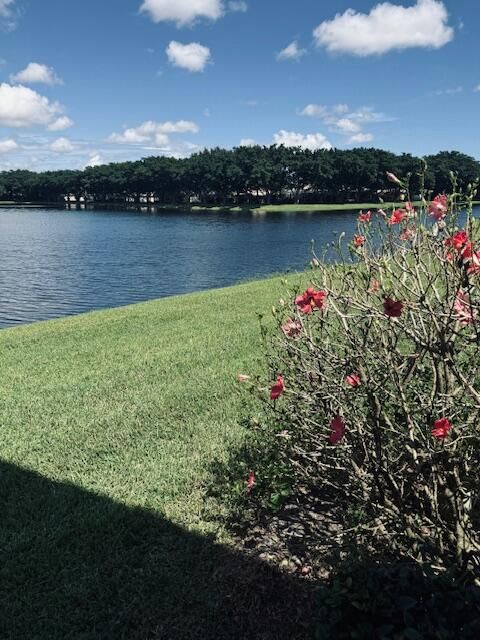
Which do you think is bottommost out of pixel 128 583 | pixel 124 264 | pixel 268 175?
pixel 124 264

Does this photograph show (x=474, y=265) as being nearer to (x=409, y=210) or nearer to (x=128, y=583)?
(x=409, y=210)

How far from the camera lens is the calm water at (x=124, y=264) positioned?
21.5 meters

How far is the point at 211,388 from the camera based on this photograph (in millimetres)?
5980

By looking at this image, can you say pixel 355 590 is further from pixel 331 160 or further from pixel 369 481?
pixel 331 160

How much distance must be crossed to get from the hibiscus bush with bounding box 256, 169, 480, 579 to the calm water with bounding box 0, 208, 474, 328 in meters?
11.3

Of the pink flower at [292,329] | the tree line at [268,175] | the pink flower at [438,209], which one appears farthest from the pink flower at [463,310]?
the tree line at [268,175]

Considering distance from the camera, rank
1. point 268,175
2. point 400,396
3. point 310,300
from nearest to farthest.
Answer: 1. point 310,300
2. point 400,396
3. point 268,175

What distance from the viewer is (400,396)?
2.69 m

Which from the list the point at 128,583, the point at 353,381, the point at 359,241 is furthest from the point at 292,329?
the point at 128,583

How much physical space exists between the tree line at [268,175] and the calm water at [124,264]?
4665 centimetres

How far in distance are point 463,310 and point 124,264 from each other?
3023cm

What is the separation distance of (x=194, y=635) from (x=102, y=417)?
3.04 metres

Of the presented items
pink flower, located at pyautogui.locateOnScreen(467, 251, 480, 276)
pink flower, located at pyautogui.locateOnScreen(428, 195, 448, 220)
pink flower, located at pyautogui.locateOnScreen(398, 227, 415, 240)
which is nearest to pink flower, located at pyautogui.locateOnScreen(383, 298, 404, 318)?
pink flower, located at pyautogui.locateOnScreen(467, 251, 480, 276)

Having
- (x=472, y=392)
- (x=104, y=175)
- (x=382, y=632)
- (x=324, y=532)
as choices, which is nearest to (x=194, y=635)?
(x=324, y=532)
